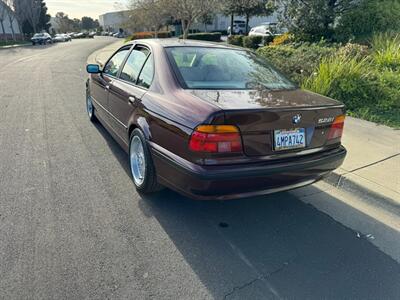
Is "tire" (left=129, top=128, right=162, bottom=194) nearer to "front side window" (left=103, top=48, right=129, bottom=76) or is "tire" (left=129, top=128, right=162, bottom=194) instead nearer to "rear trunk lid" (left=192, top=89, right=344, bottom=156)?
"rear trunk lid" (left=192, top=89, right=344, bottom=156)

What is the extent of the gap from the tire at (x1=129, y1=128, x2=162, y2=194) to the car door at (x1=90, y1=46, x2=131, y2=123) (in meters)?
1.08

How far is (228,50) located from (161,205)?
197 centimetres

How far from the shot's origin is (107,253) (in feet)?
8.09

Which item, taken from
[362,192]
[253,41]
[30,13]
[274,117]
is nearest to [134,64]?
[274,117]

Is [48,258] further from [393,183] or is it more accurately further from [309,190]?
[393,183]

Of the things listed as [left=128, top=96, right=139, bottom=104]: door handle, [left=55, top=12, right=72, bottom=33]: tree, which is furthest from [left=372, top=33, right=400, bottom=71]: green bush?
[left=55, top=12, right=72, bottom=33]: tree

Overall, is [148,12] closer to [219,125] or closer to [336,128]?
[336,128]

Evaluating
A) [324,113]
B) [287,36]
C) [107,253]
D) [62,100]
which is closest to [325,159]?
[324,113]

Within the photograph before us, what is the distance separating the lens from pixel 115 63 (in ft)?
14.5

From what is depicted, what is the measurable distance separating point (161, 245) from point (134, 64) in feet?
7.23

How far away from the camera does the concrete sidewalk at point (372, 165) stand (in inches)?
134

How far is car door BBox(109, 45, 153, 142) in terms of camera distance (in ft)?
11.0

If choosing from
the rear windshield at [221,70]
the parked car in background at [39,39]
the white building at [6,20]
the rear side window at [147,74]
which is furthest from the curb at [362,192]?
the white building at [6,20]

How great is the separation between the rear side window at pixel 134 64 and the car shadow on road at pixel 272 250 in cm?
143
